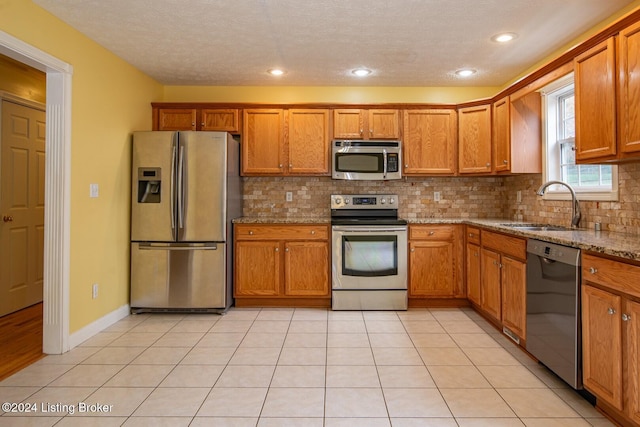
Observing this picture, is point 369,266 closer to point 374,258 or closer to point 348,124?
point 374,258

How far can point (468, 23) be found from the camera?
2811mm

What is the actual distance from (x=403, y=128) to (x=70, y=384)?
368 centimetres

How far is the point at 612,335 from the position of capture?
1.77 m

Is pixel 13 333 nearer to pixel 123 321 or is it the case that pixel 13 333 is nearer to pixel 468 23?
pixel 123 321

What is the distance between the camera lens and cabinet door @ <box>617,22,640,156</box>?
6.52 feet

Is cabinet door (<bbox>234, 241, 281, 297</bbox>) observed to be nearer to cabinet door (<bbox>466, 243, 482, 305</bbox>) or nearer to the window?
cabinet door (<bbox>466, 243, 482, 305</bbox>)

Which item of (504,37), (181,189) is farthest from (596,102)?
(181,189)

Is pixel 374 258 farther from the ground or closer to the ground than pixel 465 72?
closer to the ground

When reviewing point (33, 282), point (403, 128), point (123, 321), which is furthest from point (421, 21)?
point (33, 282)

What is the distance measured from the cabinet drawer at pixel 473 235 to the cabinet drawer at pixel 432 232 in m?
0.16

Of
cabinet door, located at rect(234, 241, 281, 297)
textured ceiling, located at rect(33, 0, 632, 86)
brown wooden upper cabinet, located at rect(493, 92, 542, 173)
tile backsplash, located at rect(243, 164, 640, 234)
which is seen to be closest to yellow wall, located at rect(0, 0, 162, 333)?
textured ceiling, located at rect(33, 0, 632, 86)

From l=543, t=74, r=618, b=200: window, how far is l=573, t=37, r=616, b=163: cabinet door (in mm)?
531

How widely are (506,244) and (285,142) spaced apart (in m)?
2.46

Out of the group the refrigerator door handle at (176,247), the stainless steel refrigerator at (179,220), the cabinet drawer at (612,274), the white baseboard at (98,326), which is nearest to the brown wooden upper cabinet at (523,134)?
the cabinet drawer at (612,274)
